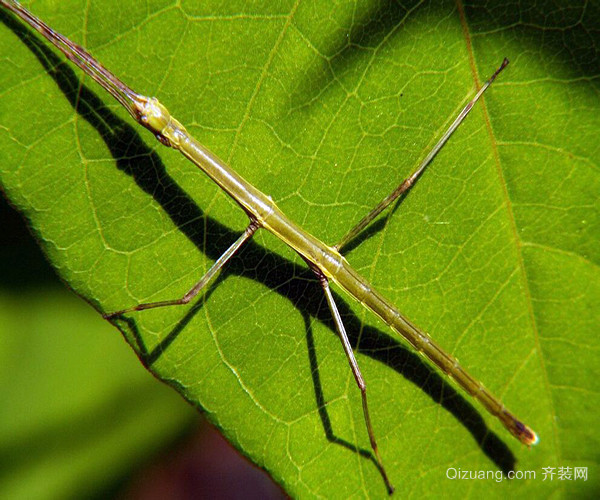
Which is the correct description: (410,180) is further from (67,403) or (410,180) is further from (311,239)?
(67,403)

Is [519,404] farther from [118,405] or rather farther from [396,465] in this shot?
[118,405]

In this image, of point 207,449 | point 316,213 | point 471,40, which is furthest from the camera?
point 207,449

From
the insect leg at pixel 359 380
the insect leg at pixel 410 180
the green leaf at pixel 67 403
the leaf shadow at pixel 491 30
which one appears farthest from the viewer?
the green leaf at pixel 67 403

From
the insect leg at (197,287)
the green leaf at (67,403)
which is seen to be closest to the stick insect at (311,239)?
the insect leg at (197,287)

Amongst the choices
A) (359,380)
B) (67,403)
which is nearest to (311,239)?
(359,380)

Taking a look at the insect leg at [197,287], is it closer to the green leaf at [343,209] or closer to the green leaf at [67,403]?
the green leaf at [343,209]

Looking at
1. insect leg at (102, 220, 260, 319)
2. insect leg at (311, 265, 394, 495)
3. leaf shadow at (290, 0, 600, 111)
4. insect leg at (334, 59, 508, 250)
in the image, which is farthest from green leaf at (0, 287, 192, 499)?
leaf shadow at (290, 0, 600, 111)

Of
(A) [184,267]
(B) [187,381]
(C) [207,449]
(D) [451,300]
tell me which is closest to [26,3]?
(A) [184,267]
